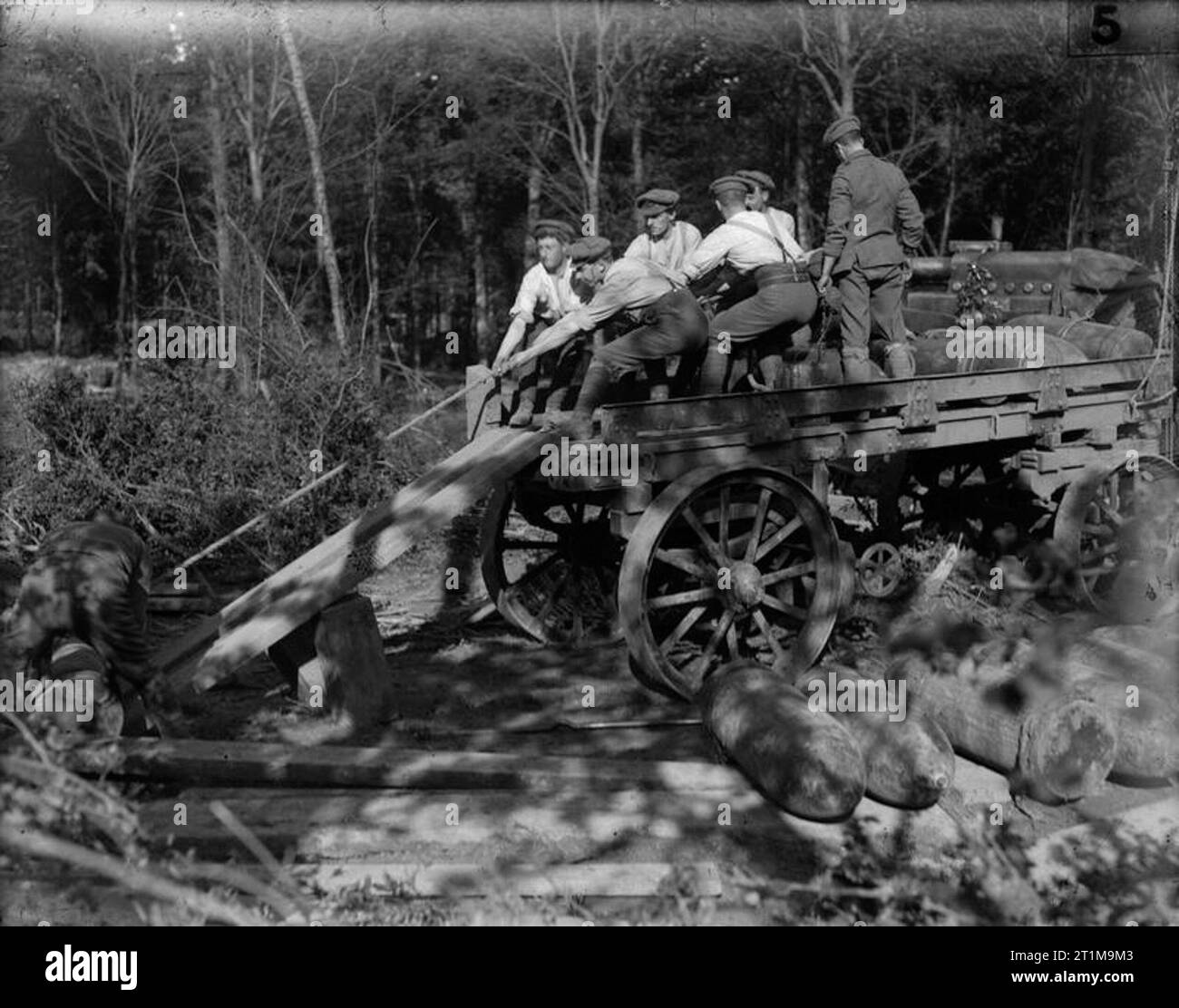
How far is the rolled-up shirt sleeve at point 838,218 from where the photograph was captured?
8766 mm

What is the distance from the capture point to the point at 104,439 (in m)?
11.9

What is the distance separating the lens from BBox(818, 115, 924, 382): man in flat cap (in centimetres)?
880

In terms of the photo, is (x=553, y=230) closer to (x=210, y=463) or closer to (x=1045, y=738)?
(x=210, y=463)

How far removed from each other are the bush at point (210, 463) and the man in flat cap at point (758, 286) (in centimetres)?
400

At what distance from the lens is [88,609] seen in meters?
6.56

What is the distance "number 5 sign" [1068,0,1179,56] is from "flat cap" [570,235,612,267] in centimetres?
285

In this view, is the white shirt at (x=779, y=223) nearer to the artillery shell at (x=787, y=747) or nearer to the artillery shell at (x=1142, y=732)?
the artillery shell at (x=787, y=747)

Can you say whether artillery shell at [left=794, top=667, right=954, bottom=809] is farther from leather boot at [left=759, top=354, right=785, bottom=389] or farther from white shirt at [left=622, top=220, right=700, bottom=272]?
white shirt at [left=622, top=220, right=700, bottom=272]

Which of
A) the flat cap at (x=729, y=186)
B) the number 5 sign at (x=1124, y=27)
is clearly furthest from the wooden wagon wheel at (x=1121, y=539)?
the flat cap at (x=729, y=186)

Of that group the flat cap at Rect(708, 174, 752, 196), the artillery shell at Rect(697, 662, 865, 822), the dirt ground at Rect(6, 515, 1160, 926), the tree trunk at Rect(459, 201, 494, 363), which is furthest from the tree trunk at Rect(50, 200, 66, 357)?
the artillery shell at Rect(697, 662, 865, 822)

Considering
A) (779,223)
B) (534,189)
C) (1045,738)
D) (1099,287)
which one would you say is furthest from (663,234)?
(534,189)

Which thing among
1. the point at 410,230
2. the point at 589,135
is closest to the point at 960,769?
the point at 589,135

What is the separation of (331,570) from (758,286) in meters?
3.23
